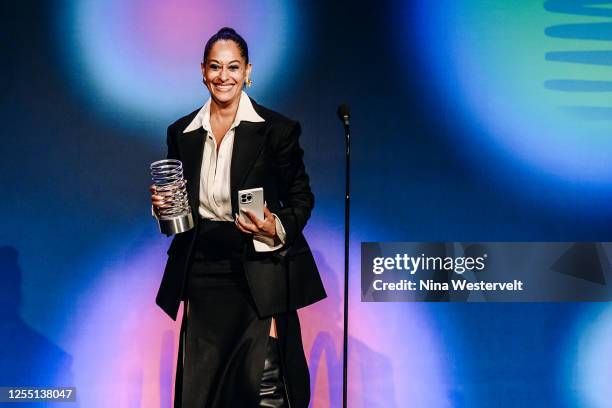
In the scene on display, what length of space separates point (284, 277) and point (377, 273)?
1.28 m

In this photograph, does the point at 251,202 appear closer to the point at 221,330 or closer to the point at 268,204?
the point at 268,204

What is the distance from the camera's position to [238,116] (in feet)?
11.8

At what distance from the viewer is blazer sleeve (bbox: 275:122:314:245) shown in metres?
3.51

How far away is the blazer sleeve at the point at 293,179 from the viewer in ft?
11.5

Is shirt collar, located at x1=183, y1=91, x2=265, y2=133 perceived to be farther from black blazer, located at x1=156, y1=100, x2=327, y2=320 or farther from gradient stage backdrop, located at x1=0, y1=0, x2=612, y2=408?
gradient stage backdrop, located at x1=0, y1=0, x2=612, y2=408

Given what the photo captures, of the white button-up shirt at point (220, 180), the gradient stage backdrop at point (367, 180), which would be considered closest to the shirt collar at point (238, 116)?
the white button-up shirt at point (220, 180)

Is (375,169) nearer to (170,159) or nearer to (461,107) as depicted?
(461,107)

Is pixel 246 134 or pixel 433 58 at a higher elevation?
pixel 433 58

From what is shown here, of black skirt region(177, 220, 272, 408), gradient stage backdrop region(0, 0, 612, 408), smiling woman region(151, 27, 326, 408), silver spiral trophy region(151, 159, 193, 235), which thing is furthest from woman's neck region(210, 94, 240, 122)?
gradient stage backdrop region(0, 0, 612, 408)

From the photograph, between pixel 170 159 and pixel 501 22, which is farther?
pixel 501 22

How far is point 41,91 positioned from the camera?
4746mm

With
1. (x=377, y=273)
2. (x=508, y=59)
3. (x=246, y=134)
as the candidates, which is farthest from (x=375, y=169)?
(x=246, y=134)

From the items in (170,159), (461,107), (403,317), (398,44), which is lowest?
(403,317)

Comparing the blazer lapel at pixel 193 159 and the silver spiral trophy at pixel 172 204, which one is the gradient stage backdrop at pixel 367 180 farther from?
the silver spiral trophy at pixel 172 204
